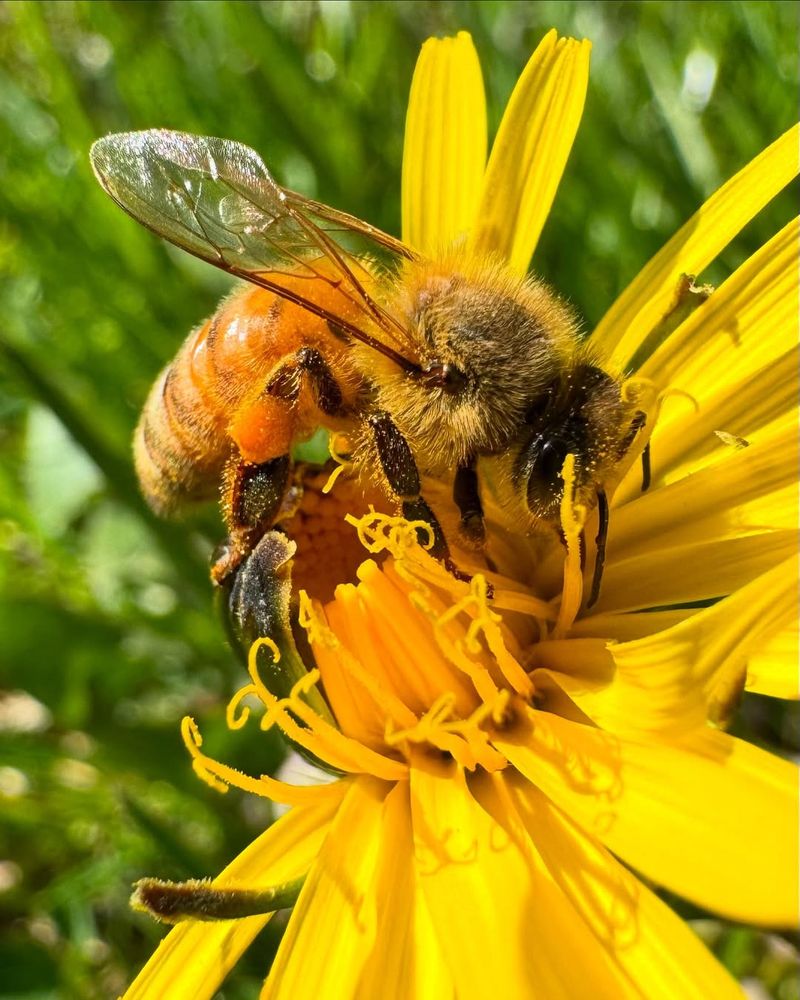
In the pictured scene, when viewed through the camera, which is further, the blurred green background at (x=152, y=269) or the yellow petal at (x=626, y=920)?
the blurred green background at (x=152, y=269)

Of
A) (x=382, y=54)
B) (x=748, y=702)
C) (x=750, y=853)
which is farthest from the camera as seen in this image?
(x=382, y=54)

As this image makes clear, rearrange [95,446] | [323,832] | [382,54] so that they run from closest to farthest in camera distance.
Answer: [323,832], [95,446], [382,54]

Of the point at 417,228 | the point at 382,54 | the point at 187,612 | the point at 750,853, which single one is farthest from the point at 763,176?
the point at 382,54

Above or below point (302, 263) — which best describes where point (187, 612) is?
below

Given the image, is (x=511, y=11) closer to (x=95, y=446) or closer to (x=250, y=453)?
(x=95, y=446)

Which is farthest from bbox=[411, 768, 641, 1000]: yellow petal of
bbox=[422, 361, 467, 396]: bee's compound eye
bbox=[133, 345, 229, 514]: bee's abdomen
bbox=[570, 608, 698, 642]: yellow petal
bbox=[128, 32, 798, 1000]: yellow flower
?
bbox=[133, 345, 229, 514]: bee's abdomen

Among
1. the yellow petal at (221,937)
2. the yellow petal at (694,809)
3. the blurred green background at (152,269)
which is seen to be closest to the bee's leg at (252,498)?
the yellow petal at (221,937)

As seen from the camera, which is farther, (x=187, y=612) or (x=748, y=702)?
(x=187, y=612)

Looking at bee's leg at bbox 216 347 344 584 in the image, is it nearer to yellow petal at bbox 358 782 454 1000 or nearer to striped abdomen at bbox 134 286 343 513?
striped abdomen at bbox 134 286 343 513

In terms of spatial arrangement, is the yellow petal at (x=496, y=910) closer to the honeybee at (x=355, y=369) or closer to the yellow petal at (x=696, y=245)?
the honeybee at (x=355, y=369)
